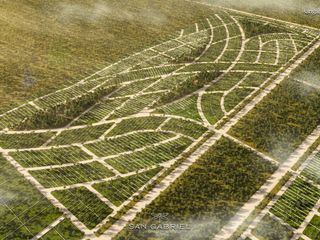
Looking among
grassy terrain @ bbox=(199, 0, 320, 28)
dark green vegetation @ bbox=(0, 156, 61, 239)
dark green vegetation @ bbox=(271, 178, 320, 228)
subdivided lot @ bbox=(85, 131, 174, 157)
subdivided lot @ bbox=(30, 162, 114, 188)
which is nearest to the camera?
dark green vegetation @ bbox=(0, 156, 61, 239)

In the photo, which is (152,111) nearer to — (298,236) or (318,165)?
(318,165)

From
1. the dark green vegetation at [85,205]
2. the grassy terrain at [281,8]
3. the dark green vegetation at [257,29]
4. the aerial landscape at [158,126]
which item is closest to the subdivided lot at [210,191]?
the aerial landscape at [158,126]

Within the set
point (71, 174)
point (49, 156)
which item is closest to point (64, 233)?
point (71, 174)

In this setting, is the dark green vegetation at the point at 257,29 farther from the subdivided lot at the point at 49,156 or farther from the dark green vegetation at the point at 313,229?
the dark green vegetation at the point at 313,229

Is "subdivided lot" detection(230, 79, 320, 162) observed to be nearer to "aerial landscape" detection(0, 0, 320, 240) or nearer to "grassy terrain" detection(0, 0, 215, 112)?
"aerial landscape" detection(0, 0, 320, 240)

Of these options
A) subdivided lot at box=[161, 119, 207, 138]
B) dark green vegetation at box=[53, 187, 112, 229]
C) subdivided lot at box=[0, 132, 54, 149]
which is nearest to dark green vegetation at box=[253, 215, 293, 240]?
dark green vegetation at box=[53, 187, 112, 229]

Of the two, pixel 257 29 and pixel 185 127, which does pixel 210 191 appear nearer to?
pixel 185 127

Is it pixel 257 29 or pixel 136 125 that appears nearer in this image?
pixel 136 125
